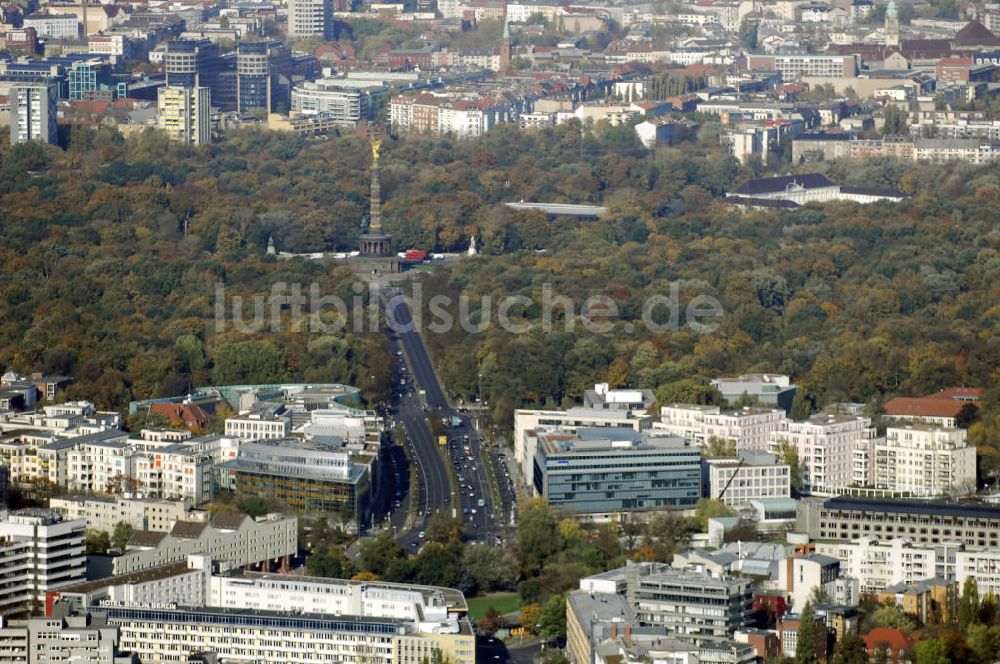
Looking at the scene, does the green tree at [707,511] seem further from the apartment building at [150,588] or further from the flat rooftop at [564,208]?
Result: the flat rooftop at [564,208]

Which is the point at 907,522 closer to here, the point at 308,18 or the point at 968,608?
the point at 968,608

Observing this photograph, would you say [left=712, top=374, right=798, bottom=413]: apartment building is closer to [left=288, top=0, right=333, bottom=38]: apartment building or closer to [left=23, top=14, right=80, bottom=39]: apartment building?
[left=23, top=14, right=80, bottom=39]: apartment building

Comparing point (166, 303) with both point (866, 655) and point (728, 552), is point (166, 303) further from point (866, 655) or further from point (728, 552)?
point (866, 655)

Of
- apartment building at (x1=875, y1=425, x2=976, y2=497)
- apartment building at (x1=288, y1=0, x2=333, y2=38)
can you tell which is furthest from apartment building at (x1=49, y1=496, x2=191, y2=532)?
apartment building at (x1=288, y1=0, x2=333, y2=38)

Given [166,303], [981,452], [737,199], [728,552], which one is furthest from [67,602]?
[737,199]

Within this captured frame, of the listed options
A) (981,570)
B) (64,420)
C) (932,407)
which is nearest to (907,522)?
(981,570)
